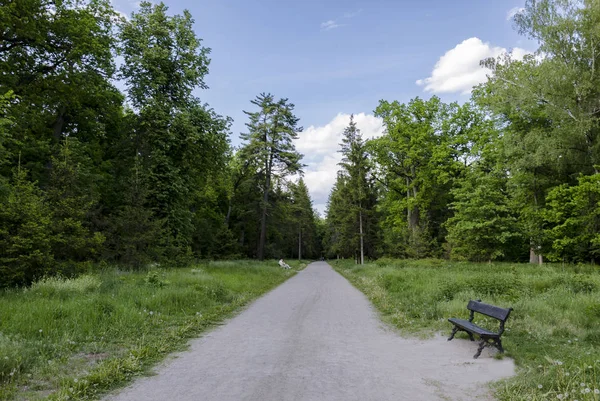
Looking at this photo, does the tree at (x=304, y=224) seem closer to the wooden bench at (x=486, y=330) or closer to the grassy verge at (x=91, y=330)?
the grassy verge at (x=91, y=330)

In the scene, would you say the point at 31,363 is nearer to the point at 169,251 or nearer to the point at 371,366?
the point at 371,366

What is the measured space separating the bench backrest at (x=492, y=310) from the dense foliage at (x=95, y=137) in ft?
38.4

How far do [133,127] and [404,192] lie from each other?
27240 millimetres

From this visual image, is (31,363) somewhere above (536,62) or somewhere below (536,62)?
below

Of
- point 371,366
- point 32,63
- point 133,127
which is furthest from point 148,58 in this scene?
point 371,366

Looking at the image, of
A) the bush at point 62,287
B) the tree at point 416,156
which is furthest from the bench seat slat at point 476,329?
the tree at point 416,156

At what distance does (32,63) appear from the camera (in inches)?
746

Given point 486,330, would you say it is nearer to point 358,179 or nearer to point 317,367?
point 317,367

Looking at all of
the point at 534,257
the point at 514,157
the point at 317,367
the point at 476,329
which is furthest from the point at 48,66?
the point at 534,257

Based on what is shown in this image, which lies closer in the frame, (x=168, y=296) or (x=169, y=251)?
(x=168, y=296)

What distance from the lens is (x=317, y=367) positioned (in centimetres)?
568

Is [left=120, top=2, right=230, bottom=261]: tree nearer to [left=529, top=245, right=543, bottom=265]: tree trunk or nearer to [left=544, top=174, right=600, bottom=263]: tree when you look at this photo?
[left=544, top=174, right=600, bottom=263]: tree

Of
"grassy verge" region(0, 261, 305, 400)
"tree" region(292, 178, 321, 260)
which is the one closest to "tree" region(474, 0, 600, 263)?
"grassy verge" region(0, 261, 305, 400)

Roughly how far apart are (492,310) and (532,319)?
1881 millimetres
